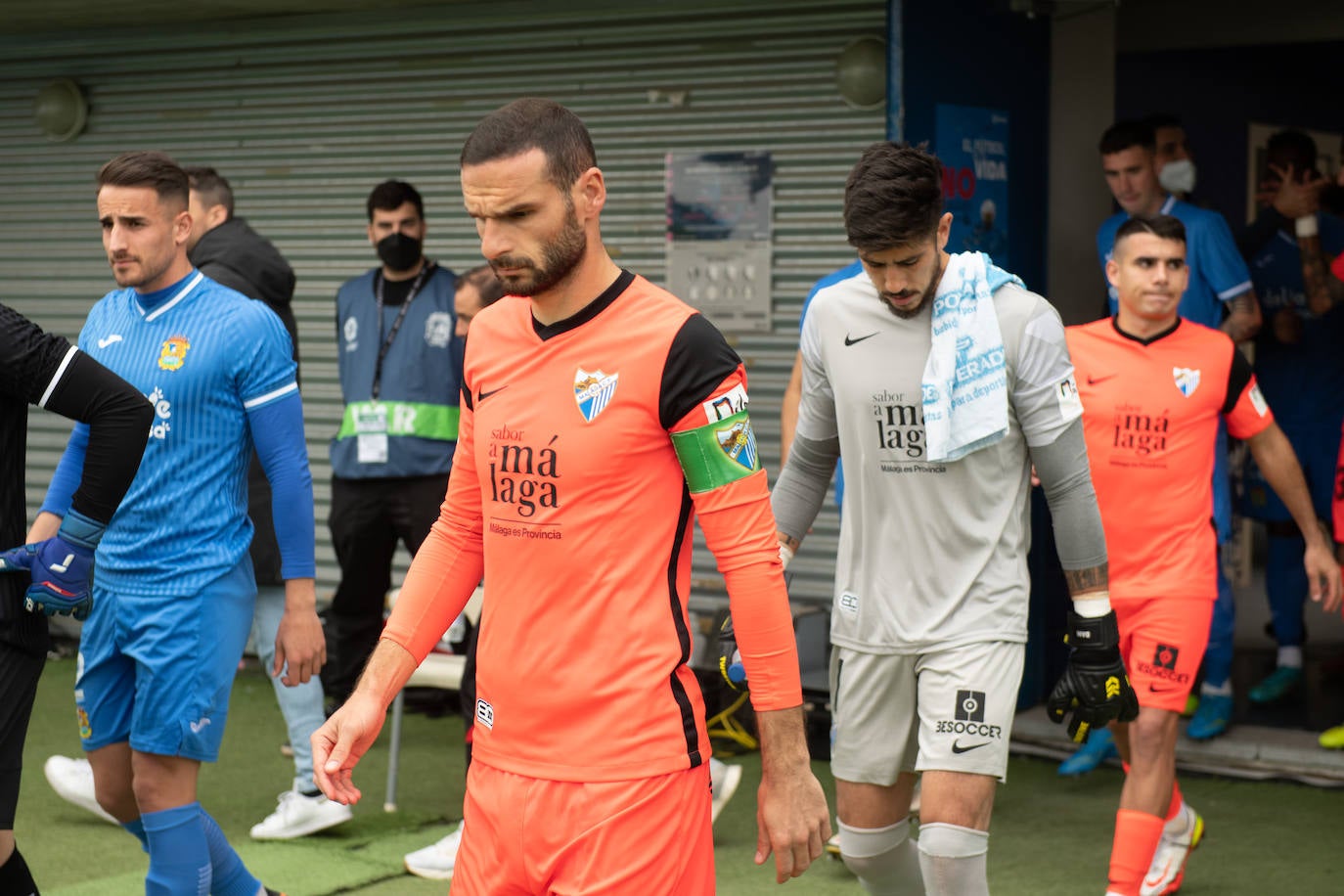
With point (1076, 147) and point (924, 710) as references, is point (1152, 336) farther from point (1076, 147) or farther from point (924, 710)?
point (1076, 147)

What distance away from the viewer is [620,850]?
2904mm

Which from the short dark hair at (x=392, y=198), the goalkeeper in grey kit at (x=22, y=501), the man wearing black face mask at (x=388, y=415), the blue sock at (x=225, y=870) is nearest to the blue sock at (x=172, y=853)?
the blue sock at (x=225, y=870)

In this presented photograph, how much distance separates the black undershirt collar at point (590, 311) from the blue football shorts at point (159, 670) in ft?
6.32

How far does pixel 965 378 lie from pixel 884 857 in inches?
47.2

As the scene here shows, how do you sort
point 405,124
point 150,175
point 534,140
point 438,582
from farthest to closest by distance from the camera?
point 405,124 < point 150,175 < point 438,582 < point 534,140

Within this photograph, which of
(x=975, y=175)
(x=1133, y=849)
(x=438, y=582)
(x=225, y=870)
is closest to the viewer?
(x=438, y=582)

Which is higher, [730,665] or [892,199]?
[892,199]

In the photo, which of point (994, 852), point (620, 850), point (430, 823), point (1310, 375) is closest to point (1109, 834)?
point (994, 852)

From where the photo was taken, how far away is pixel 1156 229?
5.66m

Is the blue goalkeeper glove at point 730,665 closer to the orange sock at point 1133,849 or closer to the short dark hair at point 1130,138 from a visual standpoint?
the orange sock at point 1133,849

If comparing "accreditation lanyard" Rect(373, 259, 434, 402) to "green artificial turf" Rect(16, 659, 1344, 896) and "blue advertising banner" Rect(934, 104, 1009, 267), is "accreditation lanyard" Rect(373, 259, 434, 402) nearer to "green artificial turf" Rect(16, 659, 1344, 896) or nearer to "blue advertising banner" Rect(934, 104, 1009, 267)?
"green artificial turf" Rect(16, 659, 1344, 896)

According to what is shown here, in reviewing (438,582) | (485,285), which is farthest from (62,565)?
(485,285)

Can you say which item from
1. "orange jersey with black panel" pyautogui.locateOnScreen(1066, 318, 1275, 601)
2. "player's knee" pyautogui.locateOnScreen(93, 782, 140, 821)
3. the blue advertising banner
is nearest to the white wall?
the blue advertising banner

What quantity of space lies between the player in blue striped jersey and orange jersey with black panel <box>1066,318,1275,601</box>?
247 centimetres
